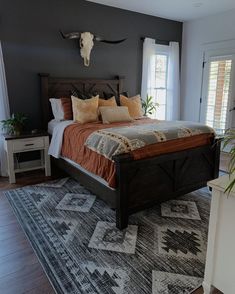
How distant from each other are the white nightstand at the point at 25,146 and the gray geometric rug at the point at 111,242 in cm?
50

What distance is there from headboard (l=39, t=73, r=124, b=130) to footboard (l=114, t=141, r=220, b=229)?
2208 millimetres

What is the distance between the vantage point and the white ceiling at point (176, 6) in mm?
4246

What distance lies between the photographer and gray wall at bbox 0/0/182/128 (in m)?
3.64

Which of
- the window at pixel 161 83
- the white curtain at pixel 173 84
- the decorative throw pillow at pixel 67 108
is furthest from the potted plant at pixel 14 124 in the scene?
the white curtain at pixel 173 84

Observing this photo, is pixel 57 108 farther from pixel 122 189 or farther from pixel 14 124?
pixel 122 189

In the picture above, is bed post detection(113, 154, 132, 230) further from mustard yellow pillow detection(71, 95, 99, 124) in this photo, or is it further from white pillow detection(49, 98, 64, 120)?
white pillow detection(49, 98, 64, 120)

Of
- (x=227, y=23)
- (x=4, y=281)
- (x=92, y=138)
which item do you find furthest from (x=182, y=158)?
(x=227, y=23)

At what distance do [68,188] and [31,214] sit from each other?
76 cm

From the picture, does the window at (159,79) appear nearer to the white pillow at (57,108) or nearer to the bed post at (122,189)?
the white pillow at (57,108)

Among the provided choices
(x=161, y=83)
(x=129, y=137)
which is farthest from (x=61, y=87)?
(x=161, y=83)

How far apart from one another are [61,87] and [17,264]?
9.49ft

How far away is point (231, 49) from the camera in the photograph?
4.75 m

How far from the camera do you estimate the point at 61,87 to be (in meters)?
4.09

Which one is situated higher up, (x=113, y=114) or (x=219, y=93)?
(x=219, y=93)
